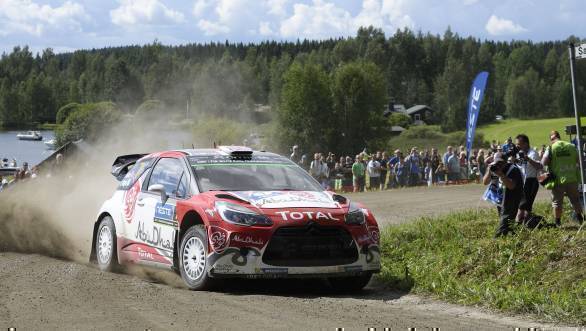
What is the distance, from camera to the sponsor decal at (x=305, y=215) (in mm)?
9406

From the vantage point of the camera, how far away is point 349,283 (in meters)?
10.2

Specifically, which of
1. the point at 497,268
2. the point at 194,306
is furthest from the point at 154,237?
the point at 497,268

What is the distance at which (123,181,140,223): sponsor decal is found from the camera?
37.6 ft

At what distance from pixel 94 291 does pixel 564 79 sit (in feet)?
485

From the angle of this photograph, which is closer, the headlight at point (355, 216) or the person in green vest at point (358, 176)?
the headlight at point (355, 216)

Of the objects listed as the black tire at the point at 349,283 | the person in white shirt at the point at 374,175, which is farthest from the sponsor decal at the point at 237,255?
the person in white shirt at the point at 374,175

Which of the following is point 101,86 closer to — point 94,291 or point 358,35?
point 358,35

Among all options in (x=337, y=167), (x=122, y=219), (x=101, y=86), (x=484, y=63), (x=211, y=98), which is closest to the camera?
(x=122, y=219)

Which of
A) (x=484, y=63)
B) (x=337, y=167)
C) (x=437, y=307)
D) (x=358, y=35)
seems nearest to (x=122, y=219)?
(x=437, y=307)

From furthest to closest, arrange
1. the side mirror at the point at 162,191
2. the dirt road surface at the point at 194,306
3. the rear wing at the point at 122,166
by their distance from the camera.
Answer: the rear wing at the point at 122,166, the side mirror at the point at 162,191, the dirt road surface at the point at 194,306

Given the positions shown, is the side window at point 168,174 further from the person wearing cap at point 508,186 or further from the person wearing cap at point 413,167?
the person wearing cap at point 413,167

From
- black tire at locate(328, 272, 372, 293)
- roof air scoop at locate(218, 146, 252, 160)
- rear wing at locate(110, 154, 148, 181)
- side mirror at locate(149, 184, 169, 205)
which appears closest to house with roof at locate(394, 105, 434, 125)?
rear wing at locate(110, 154, 148, 181)

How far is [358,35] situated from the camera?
148 meters

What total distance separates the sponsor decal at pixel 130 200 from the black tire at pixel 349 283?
3.00 m
